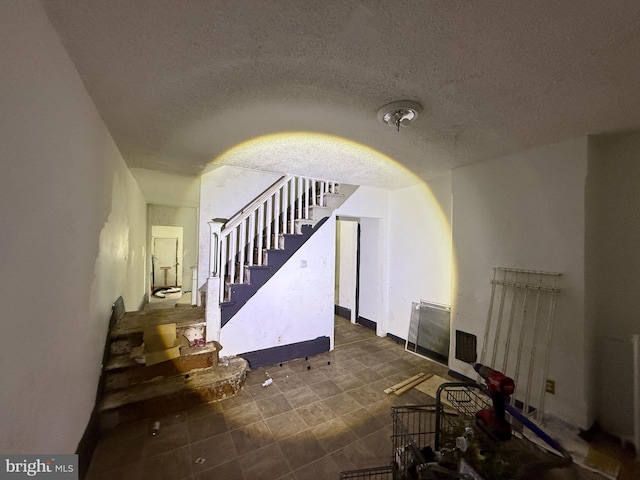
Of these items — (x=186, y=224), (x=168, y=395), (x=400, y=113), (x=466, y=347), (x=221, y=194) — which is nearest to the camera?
(x=400, y=113)

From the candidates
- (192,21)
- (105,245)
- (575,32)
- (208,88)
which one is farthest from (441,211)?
(105,245)

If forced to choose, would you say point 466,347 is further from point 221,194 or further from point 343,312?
point 221,194

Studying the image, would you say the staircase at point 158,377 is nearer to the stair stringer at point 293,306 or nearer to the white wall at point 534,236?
the stair stringer at point 293,306

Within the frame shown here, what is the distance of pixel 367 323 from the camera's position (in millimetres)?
4832

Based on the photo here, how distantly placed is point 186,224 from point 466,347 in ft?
22.3

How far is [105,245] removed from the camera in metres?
2.20

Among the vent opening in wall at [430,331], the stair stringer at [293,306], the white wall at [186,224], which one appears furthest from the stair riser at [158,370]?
the white wall at [186,224]

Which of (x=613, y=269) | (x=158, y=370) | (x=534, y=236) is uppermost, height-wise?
(x=534, y=236)

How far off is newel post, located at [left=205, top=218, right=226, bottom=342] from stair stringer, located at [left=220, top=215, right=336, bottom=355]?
0.17 metres

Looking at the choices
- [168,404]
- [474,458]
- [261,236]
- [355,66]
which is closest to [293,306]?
[261,236]

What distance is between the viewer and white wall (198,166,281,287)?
323cm

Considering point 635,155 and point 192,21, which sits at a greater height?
point 192,21

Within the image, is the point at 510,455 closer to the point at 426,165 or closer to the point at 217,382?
the point at 217,382

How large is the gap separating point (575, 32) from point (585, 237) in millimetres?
1750
